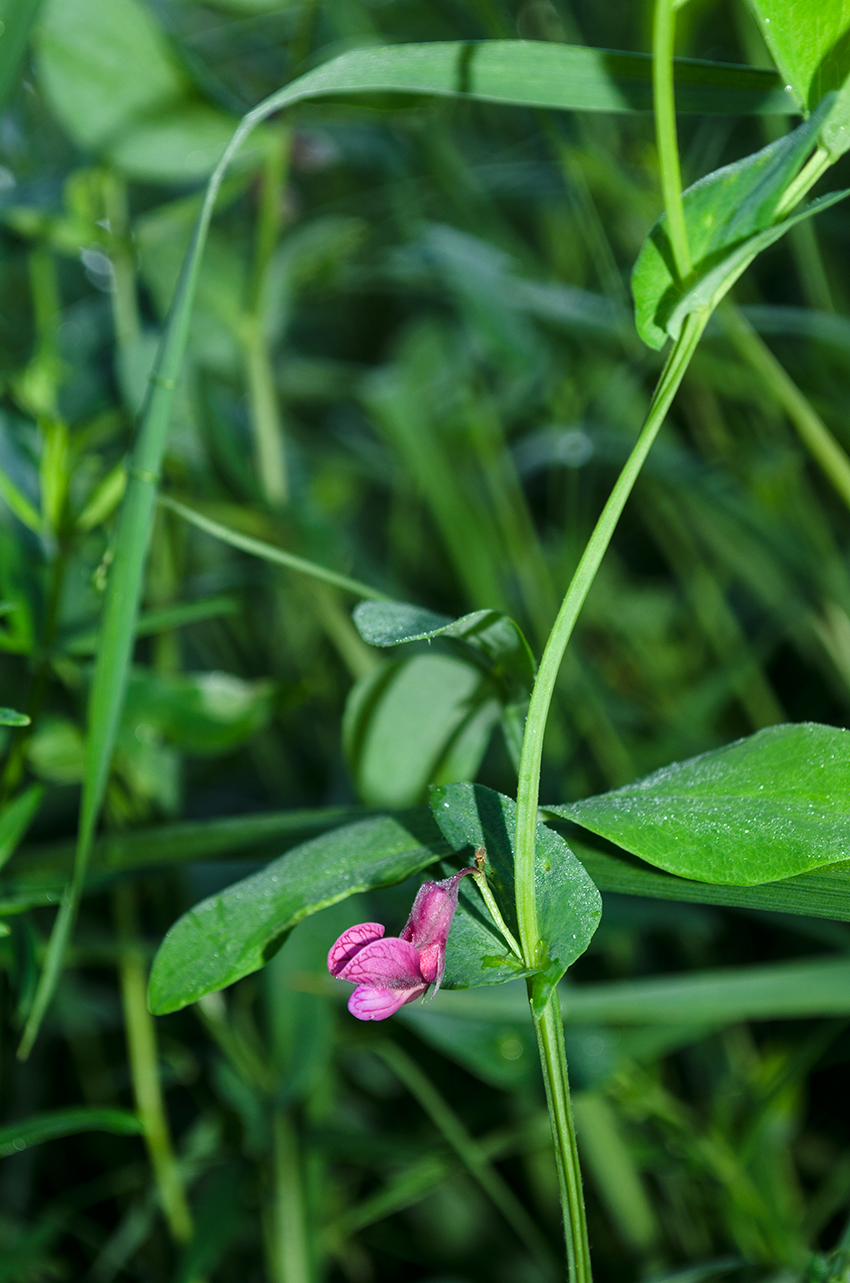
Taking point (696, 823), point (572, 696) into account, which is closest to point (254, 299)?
point (572, 696)

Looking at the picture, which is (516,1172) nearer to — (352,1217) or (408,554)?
(352,1217)

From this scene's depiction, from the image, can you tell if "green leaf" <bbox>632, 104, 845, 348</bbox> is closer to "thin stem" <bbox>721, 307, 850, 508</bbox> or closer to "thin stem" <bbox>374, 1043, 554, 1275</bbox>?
"thin stem" <bbox>721, 307, 850, 508</bbox>

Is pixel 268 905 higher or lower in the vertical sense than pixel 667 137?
lower

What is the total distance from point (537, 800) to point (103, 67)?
38cm

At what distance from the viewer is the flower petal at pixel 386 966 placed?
162mm

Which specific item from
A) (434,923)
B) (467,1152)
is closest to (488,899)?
(434,923)

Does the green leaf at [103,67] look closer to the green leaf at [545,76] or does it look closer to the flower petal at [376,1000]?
the green leaf at [545,76]

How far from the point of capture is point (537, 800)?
0.51ft

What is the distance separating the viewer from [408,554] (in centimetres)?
72

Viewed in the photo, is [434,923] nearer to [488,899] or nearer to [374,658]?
[488,899]

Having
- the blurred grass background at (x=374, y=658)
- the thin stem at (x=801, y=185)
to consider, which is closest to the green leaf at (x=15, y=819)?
the blurred grass background at (x=374, y=658)

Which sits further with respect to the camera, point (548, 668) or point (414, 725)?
point (414, 725)

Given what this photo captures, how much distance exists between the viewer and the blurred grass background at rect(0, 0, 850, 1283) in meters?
0.33

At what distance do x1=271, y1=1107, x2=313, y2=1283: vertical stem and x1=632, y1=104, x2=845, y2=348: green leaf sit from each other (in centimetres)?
32
